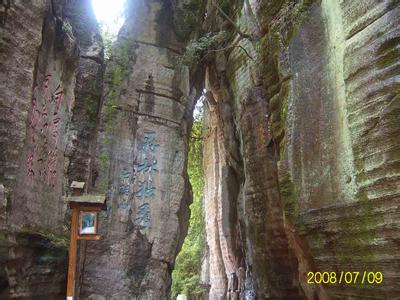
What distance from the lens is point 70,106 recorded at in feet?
19.3

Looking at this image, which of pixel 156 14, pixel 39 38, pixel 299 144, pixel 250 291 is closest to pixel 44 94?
pixel 39 38

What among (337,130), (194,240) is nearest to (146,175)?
(337,130)

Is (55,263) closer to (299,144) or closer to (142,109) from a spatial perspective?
(299,144)

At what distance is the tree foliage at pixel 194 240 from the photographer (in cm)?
1341

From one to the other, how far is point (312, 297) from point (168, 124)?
4420 mm

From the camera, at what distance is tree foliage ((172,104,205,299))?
13.4m

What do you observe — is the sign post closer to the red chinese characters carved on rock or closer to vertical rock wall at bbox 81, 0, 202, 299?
the red chinese characters carved on rock

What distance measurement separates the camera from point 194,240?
16.0m
